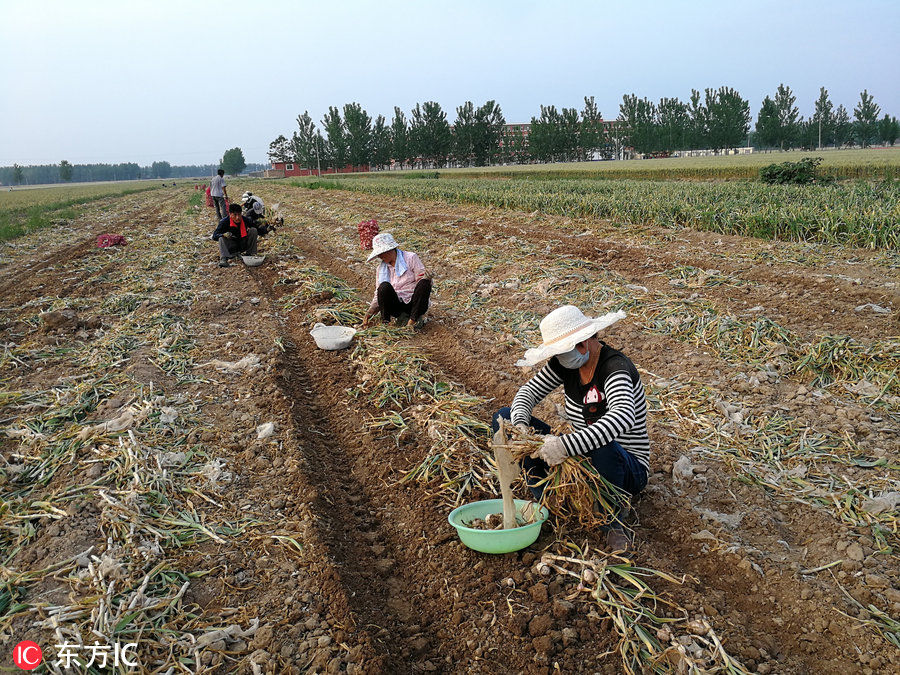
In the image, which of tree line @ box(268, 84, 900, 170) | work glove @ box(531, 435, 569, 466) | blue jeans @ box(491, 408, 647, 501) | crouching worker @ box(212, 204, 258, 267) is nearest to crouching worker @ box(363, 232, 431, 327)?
blue jeans @ box(491, 408, 647, 501)

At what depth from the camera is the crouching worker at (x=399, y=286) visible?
5949 millimetres

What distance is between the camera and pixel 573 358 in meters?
2.85

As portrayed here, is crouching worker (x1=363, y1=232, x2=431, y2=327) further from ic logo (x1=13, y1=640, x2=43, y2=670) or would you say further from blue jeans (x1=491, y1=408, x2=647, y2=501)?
ic logo (x1=13, y1=640, x2=43, y2=670)

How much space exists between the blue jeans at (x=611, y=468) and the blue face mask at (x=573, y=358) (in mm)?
443

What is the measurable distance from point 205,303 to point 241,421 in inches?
150

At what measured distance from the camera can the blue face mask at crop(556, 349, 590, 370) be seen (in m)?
2.83

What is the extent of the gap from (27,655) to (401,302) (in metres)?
4.59

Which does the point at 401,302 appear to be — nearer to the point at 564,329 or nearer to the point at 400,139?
the point at 564,329

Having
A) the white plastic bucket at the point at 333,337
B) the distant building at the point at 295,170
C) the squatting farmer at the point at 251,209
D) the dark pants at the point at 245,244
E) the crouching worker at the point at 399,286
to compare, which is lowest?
the white plastic bucket at the point at 333,337

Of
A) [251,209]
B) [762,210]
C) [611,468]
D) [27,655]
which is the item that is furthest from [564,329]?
[251,209]

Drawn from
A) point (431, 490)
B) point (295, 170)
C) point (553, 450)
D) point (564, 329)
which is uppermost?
point (295, 170)

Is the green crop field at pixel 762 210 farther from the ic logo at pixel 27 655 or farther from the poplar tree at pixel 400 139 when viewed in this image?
the poplar tree at pixel 400 139

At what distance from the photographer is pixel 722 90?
6800cm

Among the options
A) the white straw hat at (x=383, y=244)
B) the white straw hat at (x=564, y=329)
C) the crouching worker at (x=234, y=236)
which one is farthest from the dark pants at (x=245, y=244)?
the white straw hat at (x=564, y=329)
